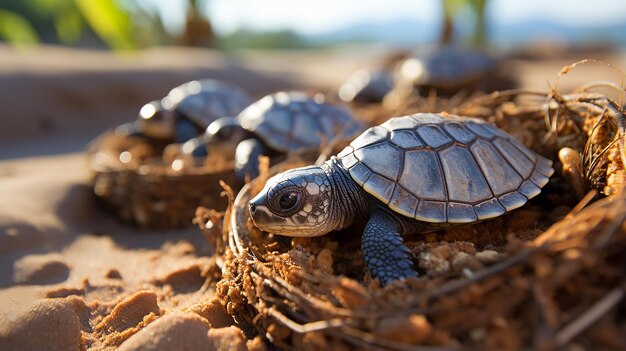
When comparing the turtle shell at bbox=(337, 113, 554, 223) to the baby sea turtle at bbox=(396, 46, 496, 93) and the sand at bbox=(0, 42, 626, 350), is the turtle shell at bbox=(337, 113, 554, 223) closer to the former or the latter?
the sand at bbox=(0, 42, 626, 350)

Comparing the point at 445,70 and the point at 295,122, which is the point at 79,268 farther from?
the point at 445,70

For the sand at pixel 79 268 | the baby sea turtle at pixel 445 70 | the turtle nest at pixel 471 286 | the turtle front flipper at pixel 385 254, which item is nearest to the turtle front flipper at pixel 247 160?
the sand at pixel 79 268

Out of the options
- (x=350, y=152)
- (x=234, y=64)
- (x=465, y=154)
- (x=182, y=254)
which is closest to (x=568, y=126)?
Answer: (x=465, y=154)

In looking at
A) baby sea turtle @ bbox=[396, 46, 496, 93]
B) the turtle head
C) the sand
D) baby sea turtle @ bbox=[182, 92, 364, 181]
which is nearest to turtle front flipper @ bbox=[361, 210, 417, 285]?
the turtle head

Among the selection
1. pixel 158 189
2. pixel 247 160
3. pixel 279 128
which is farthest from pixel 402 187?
pixel 158 189

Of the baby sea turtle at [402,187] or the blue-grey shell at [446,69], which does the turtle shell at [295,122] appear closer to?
the baby sea turtle at [402,187]

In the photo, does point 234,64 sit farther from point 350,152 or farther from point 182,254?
point 350,152

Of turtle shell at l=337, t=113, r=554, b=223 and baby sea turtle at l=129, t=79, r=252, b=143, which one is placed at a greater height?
baby sea turtle at l=129, t=79, r=252, b=143
